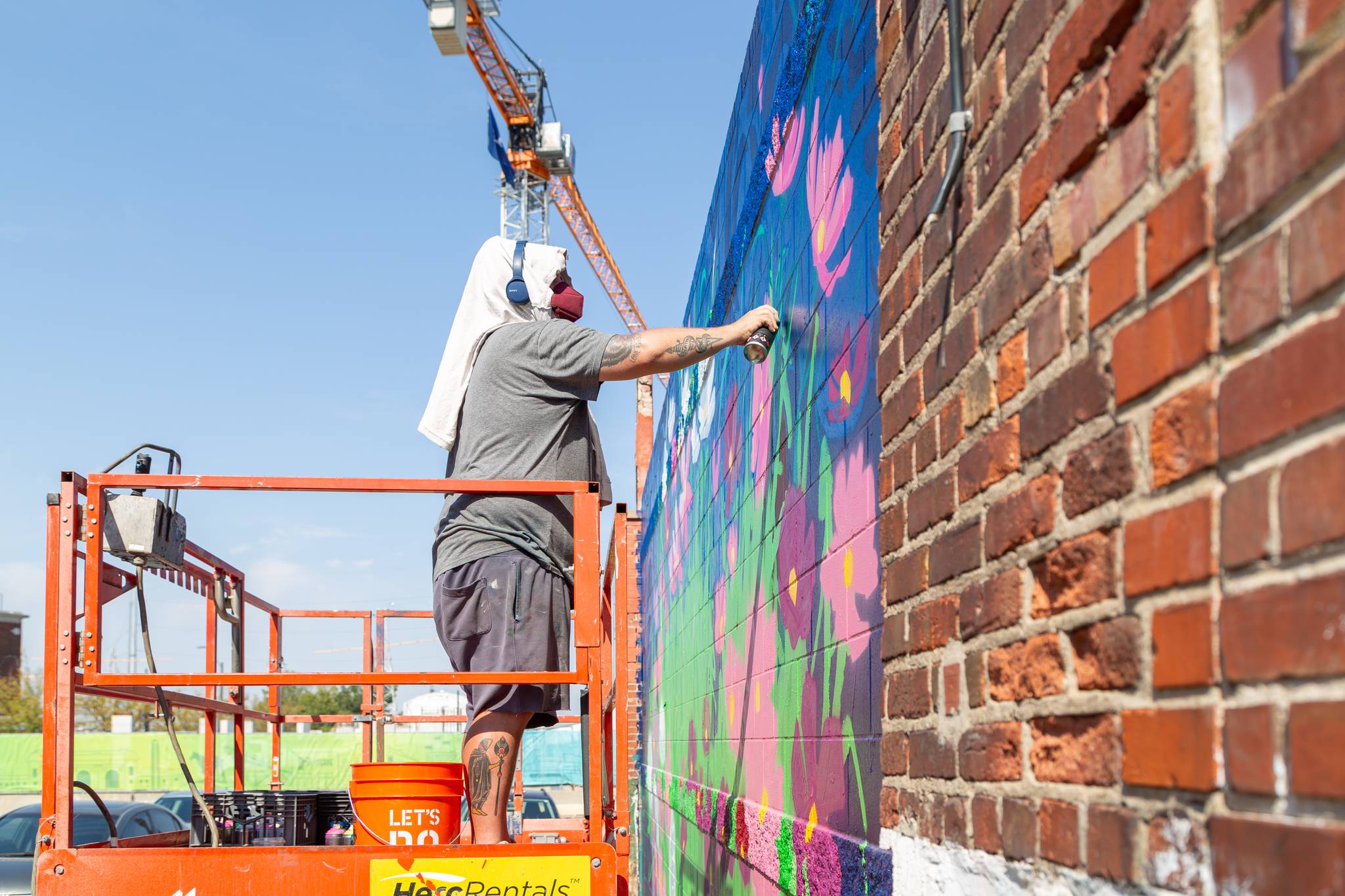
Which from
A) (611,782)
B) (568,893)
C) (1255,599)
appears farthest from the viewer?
(611,782)

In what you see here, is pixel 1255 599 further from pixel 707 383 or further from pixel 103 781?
pixel 103 781

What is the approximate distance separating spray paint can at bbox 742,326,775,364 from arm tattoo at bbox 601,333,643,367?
342 mm

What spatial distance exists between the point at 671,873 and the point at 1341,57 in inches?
327

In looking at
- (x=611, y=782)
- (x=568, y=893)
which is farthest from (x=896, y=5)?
(x=611, y=782)

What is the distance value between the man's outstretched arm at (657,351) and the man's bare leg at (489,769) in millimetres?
1060

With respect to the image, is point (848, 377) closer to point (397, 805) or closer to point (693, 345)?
point (693, 345)

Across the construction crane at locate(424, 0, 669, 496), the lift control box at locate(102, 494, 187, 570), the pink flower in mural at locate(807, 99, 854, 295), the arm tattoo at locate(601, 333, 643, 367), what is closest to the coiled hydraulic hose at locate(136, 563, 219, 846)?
the lift control box at locate(102, 494, 187, 570)

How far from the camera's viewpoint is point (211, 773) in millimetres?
5520

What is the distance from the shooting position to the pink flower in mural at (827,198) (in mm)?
3418

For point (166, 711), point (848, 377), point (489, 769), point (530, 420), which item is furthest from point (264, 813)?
point (848, 377)

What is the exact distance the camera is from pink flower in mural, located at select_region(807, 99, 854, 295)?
342 cm

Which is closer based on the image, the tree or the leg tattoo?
the leg tattoo

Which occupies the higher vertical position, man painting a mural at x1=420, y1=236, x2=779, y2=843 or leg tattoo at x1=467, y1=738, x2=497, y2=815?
man painting a mural at x1=420, y1=236, x2=779, y2=843

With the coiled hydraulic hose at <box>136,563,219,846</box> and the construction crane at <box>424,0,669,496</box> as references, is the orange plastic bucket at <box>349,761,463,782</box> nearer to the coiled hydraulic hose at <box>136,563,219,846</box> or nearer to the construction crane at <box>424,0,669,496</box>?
the coiled hydraulic hose at <box>136,563,219,846</box>
